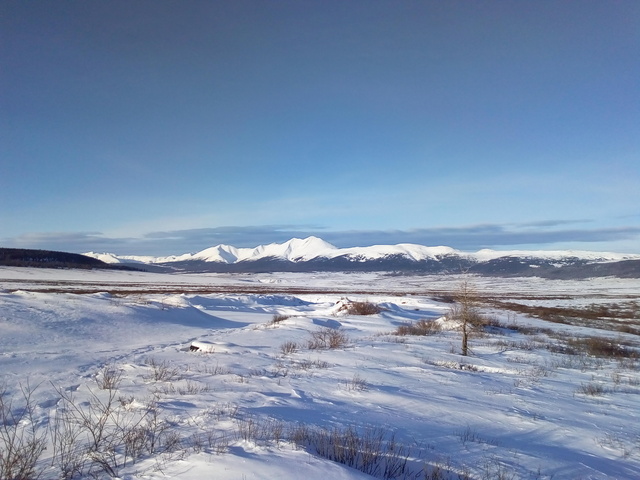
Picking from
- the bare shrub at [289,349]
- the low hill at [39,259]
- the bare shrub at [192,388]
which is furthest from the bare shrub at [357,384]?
the low hill at [39,259]

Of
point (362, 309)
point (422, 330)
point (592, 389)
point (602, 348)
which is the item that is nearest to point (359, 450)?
point (592, 389)

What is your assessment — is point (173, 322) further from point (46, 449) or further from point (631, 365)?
point (631, 365)

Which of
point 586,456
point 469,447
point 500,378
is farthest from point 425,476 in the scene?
point 500,378

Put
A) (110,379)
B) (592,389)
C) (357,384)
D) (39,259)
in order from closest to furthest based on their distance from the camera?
(357,384) → (110,379) → (592,389) → (39,259)

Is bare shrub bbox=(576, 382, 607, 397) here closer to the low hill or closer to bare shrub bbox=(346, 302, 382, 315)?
bare shrub bbox=(346, 302, 382, 315)

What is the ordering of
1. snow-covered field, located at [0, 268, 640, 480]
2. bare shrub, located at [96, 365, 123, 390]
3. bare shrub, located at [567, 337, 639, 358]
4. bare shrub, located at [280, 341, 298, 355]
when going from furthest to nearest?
bare shrub, located at [567, 337, 639, 358], bare shrub, located at [280, 341, 298, 355], bare shrub, located at [96, 365, 123, 390], snow-covered field, located at [0, 268, 640, 480]

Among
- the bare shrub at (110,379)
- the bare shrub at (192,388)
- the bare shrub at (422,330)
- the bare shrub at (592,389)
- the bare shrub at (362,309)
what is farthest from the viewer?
the bare shrub at (362,309)

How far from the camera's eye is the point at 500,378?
398 inches

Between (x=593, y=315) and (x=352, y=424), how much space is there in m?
40.7

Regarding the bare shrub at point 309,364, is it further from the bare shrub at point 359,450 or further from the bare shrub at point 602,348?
the bare shrub at point 602,348

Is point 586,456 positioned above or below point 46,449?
below

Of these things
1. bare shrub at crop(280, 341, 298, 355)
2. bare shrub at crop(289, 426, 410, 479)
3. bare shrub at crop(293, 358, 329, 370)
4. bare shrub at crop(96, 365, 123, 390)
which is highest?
bare shrub at crop(289, 426, 410, 479)

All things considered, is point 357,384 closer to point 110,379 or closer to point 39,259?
point 110,379

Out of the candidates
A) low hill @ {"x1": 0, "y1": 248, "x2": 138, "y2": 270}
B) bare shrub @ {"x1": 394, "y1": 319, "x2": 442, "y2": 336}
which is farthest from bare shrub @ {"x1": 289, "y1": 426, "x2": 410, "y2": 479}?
low hill @ {"x1": 0, "y1": 248, "x2": 138, "y2": 270}
